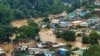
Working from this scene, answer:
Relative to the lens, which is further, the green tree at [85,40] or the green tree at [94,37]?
the green tree at [85,40]

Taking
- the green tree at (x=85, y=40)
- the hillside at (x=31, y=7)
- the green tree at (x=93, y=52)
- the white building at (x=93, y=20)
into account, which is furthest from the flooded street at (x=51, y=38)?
the hillside at (x=31, y=7)

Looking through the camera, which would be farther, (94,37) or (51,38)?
(51,38)

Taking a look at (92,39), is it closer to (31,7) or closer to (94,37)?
(94,37)

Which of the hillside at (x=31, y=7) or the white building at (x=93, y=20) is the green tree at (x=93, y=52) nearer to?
the white building at (x=93, y=20)

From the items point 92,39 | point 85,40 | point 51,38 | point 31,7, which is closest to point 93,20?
point 51,38

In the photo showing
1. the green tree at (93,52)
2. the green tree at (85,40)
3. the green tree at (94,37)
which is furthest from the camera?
the green tree at (85,40)

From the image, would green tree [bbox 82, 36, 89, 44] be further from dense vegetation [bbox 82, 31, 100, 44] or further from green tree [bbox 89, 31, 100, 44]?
green tree [bbox 89, 31, 100, 44]

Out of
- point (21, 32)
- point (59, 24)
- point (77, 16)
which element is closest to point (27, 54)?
point (21, 32)

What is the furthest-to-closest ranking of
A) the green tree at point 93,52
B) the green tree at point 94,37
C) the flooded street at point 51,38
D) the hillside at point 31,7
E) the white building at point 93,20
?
the hillside at point 31,7
the white building at point 93,20
the flooded street at point 51,38
the green tree at point 94,37
the green tree at point 93,52

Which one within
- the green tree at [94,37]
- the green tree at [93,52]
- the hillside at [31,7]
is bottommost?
the green tree at [93,52]

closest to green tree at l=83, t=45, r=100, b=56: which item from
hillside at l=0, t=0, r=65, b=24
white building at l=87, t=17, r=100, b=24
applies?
white building at l=87, t=17, r=100, b=24

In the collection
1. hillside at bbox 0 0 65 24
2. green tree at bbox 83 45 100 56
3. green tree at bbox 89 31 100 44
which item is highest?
hillside at bbox 0 0 65 24
